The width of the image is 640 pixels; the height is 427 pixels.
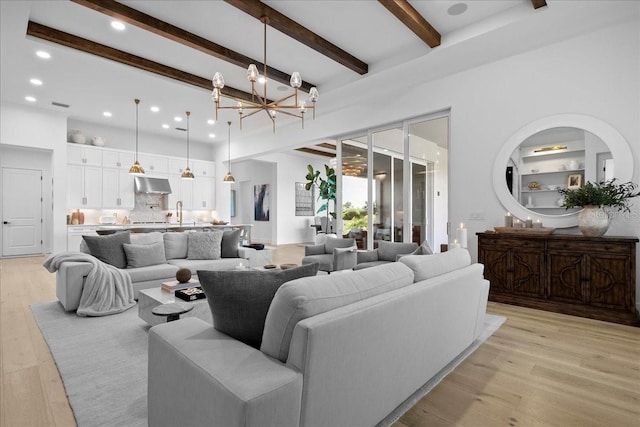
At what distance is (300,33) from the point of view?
3865mm

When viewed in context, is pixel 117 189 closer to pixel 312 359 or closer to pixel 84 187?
pixel 84 187

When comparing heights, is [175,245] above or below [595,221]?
below

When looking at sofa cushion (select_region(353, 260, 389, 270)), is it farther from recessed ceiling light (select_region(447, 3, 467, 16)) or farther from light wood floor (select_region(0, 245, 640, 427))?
recessed ceiling light (select_region(447, 3, 467, 16))

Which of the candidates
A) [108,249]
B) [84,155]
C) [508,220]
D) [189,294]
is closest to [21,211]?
[84,155]

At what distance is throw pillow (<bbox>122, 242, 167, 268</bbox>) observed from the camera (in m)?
4.21

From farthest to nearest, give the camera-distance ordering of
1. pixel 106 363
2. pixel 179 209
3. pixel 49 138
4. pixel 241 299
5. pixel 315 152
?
pixel 315 152 < pixel 179 209 < pixel 49 138 < pixel 106 363 < pixel 241 299

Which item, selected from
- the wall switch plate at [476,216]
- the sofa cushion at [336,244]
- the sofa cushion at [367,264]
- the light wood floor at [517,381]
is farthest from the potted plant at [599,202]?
the sofa cushion at [336,244]

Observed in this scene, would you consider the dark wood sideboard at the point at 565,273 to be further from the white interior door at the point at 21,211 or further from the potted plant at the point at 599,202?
the white interior door at the point at 21,211

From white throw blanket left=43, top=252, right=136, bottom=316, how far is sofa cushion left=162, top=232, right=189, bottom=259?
3.33ft

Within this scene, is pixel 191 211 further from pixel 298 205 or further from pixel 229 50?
pixel 229 50

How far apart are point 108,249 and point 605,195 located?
5.66 meters

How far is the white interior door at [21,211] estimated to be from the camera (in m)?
7.50

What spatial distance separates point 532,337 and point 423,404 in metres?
1.66

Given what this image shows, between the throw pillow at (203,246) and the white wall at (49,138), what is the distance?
407 centimetres
